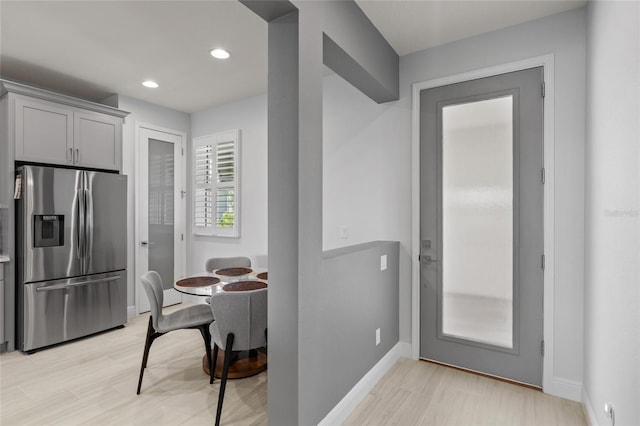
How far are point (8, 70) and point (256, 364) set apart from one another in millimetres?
3819

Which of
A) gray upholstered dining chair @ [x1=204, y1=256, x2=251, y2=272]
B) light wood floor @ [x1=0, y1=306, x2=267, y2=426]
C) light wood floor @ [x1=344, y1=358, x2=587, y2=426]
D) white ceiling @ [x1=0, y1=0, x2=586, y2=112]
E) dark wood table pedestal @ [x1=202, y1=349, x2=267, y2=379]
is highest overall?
white ceiling @ [x1=0, y1=0, x2=586, y2=112]

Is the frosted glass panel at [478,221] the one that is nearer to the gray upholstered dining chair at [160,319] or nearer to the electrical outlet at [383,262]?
the electrical outlet at [383,262]

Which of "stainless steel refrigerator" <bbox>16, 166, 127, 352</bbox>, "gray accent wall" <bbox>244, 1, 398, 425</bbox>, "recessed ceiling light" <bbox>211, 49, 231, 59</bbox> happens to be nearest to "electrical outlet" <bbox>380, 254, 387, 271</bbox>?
"gray accent wall" <bbox>244, 1, 398, 425</bbox>

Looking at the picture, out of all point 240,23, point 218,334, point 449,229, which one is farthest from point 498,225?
point 240,23

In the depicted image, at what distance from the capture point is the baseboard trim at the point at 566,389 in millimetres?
2279

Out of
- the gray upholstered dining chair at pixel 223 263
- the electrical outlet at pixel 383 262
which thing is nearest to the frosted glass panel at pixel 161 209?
the gray upholstered dining chair at pixel 223 263

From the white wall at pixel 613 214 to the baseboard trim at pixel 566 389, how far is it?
11cm

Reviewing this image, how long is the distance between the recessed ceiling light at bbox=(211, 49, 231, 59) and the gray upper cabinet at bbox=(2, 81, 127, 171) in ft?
5.35

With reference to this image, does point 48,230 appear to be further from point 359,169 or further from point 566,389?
point 566,389

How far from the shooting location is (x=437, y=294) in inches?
111

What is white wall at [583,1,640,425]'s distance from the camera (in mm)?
1264

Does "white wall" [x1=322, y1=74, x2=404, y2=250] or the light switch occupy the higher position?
"white wall" [x1=322, y1=74, x2=404, y2=250]

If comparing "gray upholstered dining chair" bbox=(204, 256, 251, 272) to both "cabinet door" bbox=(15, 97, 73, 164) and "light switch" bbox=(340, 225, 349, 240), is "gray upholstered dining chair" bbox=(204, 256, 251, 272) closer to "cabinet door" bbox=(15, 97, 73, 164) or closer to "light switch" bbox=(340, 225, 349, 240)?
"light switch" bbox=(340, 225, 349, 240)

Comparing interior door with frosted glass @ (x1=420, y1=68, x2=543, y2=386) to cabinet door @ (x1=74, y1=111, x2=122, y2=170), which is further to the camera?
cabinet door @ (x1=74, y1=111, x2=122, y2=170)
